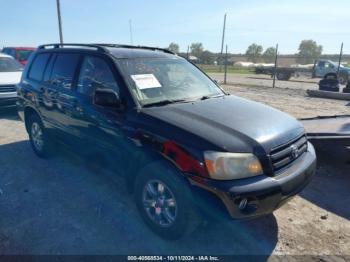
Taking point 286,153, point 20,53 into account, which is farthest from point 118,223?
point 20,53

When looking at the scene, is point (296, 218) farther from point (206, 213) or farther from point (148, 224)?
point (148, 224)

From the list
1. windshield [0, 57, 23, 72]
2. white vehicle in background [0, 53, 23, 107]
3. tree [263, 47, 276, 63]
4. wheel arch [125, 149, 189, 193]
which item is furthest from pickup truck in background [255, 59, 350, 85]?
wheel arch [125, 149, 189, 193]

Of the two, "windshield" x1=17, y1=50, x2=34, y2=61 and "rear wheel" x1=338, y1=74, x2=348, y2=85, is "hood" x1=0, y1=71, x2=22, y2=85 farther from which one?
"rear wheel" x1=338, y1=74, x2=348, y2=85

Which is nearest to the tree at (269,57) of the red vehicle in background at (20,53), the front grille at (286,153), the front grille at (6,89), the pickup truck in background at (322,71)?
the pickup truck in background at (322,71)

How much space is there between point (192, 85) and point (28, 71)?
3.16 meters

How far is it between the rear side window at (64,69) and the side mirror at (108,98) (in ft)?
Result: 3.53

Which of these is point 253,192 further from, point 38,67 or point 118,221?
point 38,67

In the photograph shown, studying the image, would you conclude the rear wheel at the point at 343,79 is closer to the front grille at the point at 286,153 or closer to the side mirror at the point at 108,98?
the front grille at the point at 286,153

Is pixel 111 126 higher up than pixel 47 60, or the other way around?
pixel 47 60

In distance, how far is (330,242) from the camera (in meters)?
3.13

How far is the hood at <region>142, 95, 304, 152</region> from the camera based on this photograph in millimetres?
2701

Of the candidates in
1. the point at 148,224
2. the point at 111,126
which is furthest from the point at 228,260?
the point at 111,126

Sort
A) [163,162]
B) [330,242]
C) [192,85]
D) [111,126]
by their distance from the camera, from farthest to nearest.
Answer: [192,85] → [111,126] → [330,242] → [163,162]

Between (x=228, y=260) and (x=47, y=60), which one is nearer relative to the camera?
(x=228, y=260)
